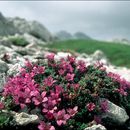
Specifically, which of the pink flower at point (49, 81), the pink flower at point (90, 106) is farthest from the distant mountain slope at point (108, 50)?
the pink flower at point (90, 106)

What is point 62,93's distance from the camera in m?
10.8

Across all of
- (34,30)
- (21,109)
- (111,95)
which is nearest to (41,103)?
(21,109)

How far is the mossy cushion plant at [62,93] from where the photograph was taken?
10.3m

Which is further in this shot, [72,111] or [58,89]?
[58,89]

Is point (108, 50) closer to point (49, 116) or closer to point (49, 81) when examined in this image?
point (49, 81)

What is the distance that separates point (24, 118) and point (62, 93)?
143cm

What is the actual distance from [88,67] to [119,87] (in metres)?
1.11

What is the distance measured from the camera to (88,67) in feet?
42.6

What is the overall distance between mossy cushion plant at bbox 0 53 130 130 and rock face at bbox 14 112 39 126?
0.18m

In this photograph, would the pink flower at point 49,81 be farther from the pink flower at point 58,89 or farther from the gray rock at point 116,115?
the gray rock at point 116,115

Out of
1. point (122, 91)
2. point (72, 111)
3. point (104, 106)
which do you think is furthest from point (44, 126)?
point (122, 91)

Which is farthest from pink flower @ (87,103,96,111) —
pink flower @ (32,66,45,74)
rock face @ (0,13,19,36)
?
rock face @ (0,13,19,36)

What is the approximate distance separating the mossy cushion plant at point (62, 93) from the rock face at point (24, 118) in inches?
7.1

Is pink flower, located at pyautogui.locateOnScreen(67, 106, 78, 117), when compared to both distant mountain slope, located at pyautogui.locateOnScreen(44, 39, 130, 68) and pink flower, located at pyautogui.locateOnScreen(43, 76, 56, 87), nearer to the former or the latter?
pink flower, located at pyautogui.locateOnScreen(43, 76, 56, 87)
